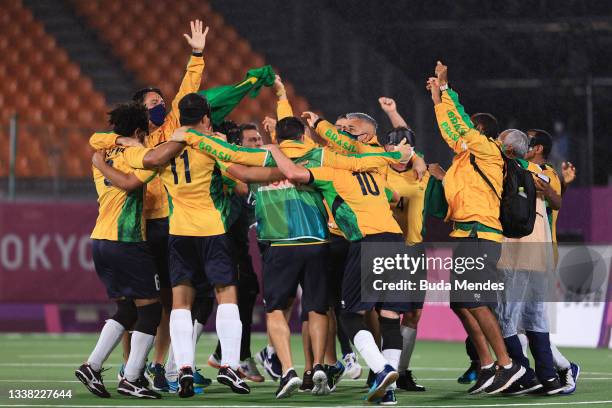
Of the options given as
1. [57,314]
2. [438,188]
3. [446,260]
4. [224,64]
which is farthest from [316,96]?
[438,188]

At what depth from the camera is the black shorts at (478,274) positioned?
32.9 feet

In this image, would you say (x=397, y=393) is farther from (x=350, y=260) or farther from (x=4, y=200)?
(x=4, y=200)

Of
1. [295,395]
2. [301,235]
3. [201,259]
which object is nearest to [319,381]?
[295,395]

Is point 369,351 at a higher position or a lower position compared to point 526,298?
lower

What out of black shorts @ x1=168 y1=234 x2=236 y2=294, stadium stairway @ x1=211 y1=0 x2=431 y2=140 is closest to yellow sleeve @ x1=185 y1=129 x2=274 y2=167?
black shorts @ x1=168 y1=234 x2=236 y2=294

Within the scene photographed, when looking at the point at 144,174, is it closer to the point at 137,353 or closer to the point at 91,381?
the point at 137,353

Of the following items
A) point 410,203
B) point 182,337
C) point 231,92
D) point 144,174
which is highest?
point 231,92

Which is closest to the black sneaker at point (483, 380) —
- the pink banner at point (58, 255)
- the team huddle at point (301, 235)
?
the team huddle at point (301, 235)

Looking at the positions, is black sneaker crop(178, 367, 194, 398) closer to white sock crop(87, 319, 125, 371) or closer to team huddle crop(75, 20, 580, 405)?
team huddle crop(75, 20, 580, 405)

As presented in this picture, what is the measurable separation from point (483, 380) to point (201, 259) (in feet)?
8.35

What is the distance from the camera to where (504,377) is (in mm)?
9859

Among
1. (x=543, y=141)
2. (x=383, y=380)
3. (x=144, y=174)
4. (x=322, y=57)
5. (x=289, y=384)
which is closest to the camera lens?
(x=383, y=380)

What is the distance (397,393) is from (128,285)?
2.41 meters

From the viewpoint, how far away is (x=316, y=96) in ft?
76.5
